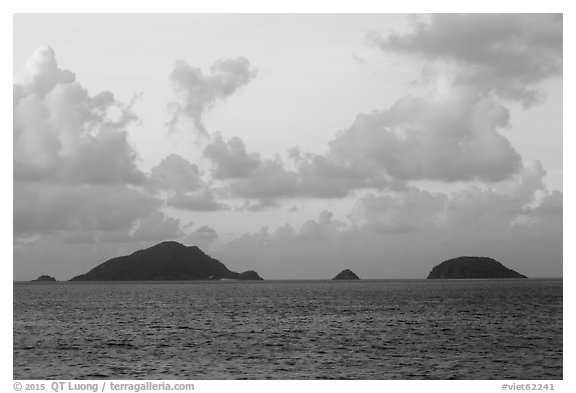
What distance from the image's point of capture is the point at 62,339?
87562mm

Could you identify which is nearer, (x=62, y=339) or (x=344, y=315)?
(x=62, y=339)

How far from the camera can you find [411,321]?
114938 millimetres

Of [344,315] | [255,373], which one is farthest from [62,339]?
[344,315]

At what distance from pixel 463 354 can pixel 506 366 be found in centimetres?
828
